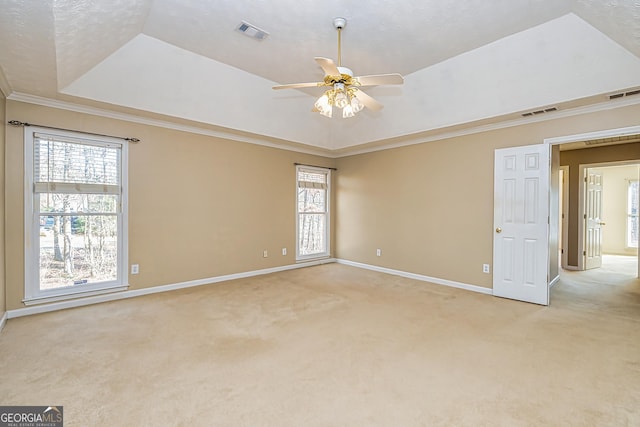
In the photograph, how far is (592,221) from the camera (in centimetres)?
613

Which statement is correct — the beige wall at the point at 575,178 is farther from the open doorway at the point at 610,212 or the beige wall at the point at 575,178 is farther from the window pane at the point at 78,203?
the window pane at the point at 78,203

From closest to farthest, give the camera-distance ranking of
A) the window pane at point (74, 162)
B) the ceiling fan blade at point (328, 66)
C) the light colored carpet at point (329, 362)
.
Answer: the light colored carpet at point (329, 362) → the ceiling fan blade at point (328, 66) → the window pane at point (74, 162)

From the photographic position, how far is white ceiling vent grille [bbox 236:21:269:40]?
3073 millimetres

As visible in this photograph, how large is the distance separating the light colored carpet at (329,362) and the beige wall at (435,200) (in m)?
1.00

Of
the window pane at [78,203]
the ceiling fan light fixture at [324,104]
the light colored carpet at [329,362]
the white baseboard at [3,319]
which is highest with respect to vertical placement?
the ceiling fan light fixture at [324,104]

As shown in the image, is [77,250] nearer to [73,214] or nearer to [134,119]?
[73,214]

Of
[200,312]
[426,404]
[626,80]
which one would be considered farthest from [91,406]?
[626,80]

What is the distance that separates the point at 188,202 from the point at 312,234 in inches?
106

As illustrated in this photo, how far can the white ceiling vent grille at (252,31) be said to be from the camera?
3.07 m

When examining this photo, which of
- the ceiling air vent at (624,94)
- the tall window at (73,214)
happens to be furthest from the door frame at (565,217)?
the tall window at (73,214)

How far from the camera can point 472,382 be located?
2109 mm

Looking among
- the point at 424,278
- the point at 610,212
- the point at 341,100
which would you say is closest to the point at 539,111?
the point at 341,100

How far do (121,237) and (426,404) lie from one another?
401 centimetres

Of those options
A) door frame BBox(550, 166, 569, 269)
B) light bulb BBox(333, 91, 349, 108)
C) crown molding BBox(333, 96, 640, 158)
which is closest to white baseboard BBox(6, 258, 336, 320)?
crown molding BBox(333, 96, 640, 158)
